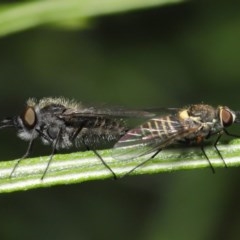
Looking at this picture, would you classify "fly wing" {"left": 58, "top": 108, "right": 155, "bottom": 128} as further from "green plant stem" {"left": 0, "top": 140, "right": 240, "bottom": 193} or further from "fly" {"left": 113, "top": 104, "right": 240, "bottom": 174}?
"green plant stem" {"left": 0, "top": 140, "right": 240, "bottom": 193}

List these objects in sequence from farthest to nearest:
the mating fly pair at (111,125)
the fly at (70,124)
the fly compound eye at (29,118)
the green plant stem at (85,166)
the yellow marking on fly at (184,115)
→ the fly at (70,124) → the fly compound eye at (29,118) → the yellow marking on fly at (184,115) → the mating fly pair at (111,125) → the green plant stem at (85,166)

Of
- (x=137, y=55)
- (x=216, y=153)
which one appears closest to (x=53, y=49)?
(x=137, y=55)

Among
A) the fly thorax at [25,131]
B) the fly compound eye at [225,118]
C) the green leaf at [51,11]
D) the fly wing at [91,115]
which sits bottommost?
the fly compound eye at [225,118]

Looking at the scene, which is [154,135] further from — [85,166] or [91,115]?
[85,166]

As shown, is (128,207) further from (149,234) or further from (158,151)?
(158,151)

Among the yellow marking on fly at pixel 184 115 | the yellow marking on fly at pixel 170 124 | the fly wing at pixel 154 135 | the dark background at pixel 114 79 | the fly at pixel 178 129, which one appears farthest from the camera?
the dark background at pixel 114 79

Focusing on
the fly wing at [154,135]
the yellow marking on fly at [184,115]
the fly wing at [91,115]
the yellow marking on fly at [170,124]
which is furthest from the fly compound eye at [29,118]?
the yellow marking on fly at [184,115]

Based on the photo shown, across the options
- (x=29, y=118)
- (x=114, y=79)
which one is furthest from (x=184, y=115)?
(x=114, y=79)

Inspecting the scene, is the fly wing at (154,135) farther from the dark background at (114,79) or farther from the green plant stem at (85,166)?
the dark background at (114,79)
